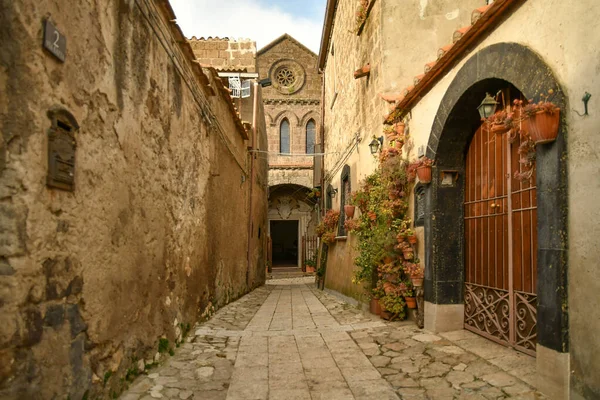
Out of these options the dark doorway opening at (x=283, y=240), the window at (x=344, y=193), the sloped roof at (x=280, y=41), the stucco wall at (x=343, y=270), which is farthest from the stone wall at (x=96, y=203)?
the dark doorway opening at (x=283, y=240)

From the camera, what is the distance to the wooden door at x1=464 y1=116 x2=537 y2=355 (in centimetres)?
385

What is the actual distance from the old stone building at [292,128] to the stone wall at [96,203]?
1766 cm

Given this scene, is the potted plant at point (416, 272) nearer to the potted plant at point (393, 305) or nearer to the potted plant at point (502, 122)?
the potted plant at point (393, 305)

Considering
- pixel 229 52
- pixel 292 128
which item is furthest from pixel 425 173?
pixel 292 128

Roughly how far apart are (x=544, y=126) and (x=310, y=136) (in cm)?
2211

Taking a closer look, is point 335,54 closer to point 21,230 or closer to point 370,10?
point 370,10

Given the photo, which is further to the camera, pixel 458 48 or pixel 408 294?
pixel 408 294

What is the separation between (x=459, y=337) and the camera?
4.73 metres

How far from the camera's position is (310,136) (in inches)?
978

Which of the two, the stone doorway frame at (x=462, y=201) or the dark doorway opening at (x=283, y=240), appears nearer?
the stone doorway frame at (x=462, y=201)

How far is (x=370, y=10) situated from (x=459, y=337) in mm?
5787

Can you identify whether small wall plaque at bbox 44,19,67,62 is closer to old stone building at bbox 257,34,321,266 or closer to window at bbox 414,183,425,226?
window at bbox 414,183,425,226

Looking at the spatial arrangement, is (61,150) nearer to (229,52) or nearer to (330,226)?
(330,226)

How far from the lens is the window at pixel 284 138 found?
81.1 ft
